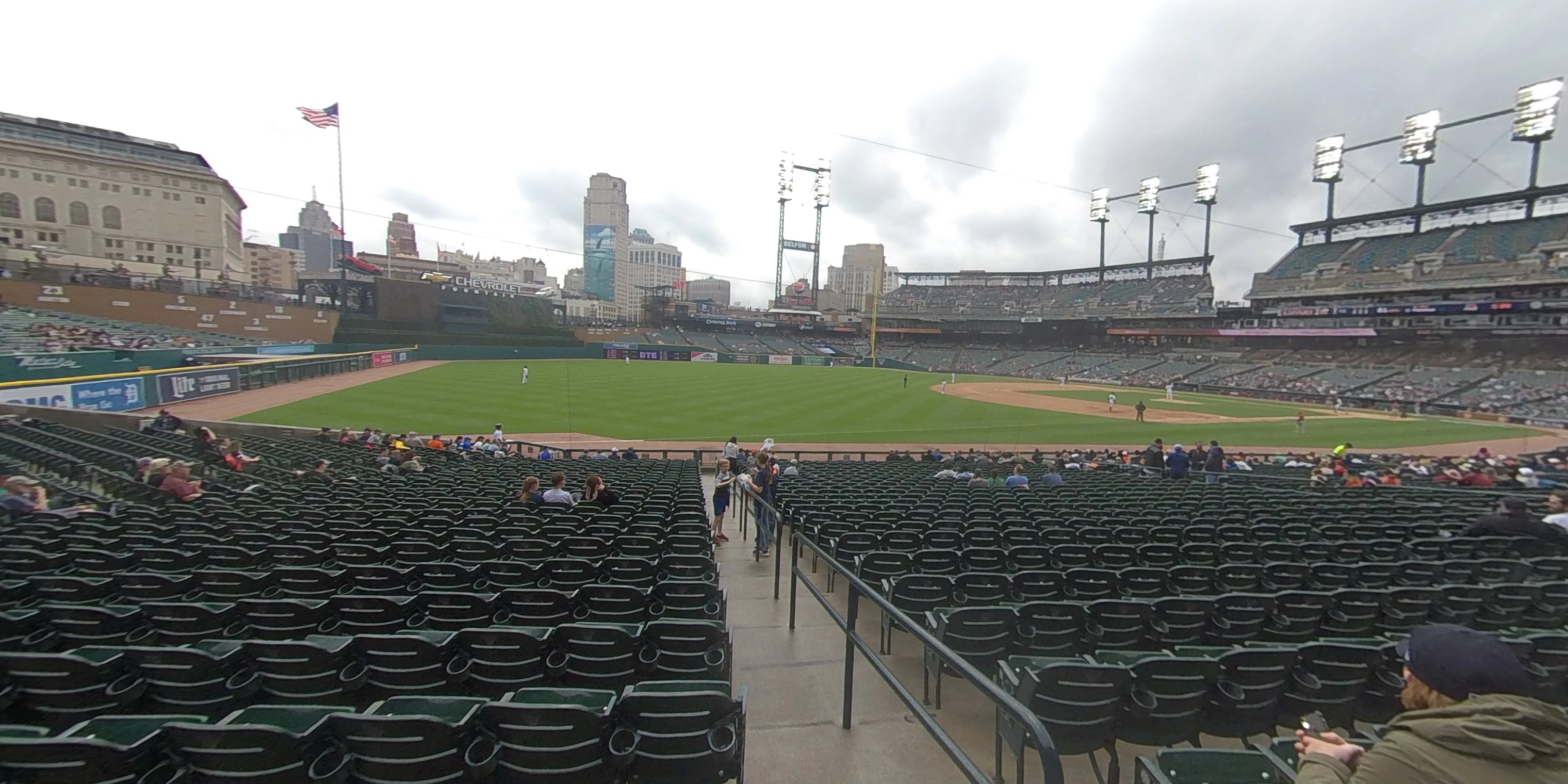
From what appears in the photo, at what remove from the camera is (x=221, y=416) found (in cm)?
2377

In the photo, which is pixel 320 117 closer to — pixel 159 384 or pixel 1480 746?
pixel 159 384

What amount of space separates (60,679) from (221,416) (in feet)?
89.7

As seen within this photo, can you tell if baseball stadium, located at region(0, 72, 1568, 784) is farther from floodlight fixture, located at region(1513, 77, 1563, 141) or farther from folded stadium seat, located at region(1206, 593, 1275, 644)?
floodlight fixture, located at region(1513, 77, 1563, 141)

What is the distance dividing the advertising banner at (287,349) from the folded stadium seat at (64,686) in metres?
46.2

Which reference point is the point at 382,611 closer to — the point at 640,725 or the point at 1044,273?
the point at 640,725

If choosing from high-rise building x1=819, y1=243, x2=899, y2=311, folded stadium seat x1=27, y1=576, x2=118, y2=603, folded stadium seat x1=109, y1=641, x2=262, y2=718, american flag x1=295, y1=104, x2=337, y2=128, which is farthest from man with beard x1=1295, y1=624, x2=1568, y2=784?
high-rise building x1=819, y1=243, x2=899, y2=311

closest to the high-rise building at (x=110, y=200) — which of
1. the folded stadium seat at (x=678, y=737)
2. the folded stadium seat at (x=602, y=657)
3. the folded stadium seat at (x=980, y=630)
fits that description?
the folded stadium seat at (x=602, y=657)

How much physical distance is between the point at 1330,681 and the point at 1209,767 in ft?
6.54

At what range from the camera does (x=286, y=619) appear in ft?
14.1

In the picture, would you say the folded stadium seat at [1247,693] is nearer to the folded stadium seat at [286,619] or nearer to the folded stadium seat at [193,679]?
the folded stadium seat at [193,679]

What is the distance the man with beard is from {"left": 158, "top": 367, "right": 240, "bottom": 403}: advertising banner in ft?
117

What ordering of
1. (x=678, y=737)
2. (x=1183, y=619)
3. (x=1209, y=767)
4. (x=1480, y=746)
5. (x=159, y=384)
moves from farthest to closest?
(x=159, y=384), (x=1183, y=619), (x=678, y=737), (x=1209, y=767), (x=1480, y=746)

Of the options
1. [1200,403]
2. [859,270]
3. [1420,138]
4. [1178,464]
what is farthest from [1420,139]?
[859,270]

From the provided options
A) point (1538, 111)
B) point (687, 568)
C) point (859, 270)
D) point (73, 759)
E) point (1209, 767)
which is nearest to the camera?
point (73, 759)
